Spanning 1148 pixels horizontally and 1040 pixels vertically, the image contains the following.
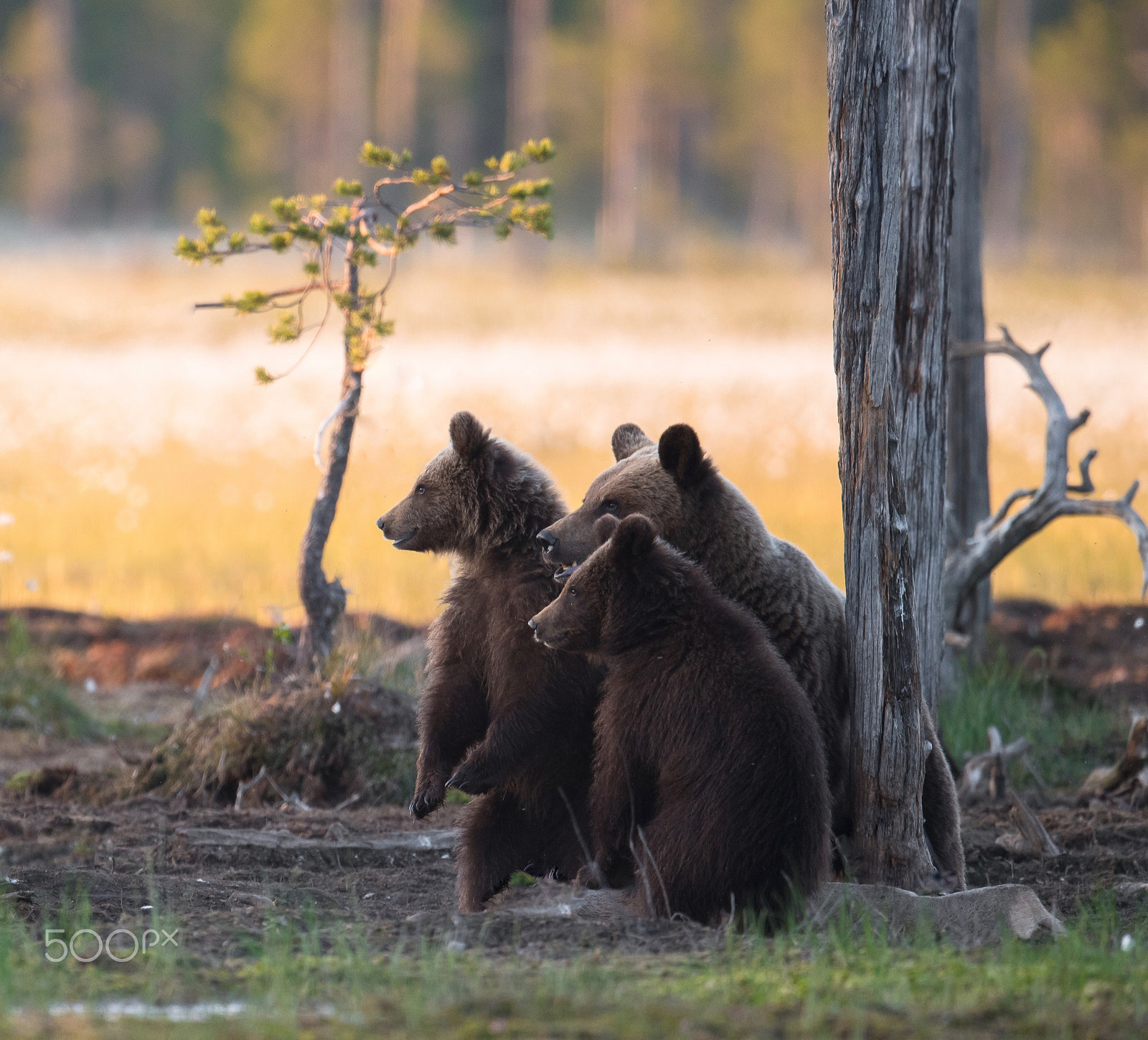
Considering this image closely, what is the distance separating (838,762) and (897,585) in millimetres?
723

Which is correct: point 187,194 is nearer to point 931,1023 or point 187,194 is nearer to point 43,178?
point 43,178

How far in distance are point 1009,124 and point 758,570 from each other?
39653 millimetres

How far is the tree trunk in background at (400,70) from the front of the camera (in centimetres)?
3603

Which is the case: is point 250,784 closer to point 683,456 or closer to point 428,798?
point 428,798

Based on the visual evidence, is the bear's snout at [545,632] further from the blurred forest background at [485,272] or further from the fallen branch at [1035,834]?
the blurred forest background at [485,272]

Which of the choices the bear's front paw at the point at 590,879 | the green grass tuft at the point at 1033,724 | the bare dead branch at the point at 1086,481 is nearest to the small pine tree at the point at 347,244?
the bear's front paw at the point at 590,879

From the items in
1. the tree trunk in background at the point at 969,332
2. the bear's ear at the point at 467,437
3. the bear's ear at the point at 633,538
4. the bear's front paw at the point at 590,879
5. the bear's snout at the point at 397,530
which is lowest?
the bear's front paw at the point at 590,879

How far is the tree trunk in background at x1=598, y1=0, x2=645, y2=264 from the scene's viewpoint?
1484 inches

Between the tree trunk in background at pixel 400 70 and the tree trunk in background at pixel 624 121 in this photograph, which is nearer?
the tree trunk in background at pixel 400 70

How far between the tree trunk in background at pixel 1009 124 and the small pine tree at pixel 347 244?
3450 cm

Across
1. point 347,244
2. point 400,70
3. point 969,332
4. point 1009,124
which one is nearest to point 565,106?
point 400,70

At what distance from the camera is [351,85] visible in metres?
34.9

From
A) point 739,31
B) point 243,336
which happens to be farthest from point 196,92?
point 243,336

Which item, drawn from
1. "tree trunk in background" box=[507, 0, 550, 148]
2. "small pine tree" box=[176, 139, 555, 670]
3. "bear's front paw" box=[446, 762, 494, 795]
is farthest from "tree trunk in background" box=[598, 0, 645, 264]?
"bear's front paw" box=[446, 762, 494, 795]
